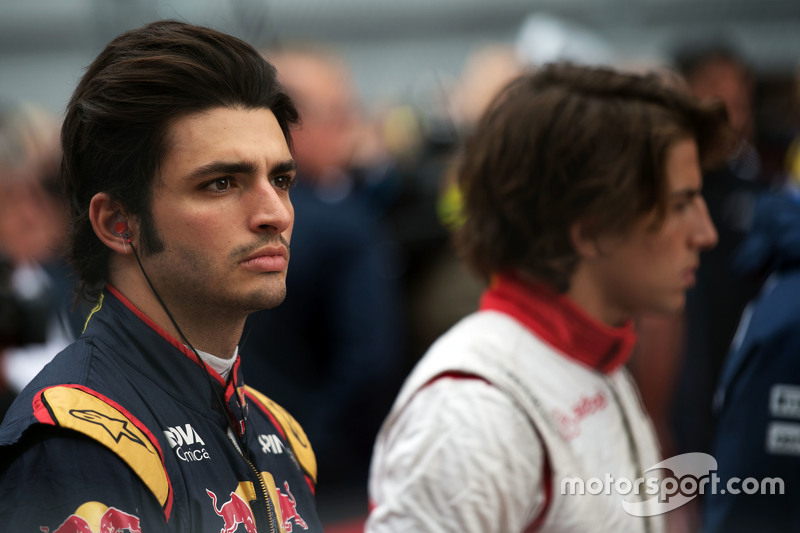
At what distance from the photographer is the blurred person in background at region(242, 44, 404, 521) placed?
2312mm

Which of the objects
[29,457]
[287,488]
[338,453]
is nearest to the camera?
[29,457]

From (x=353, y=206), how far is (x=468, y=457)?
1.38 meters

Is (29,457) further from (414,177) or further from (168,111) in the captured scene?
(414,177)

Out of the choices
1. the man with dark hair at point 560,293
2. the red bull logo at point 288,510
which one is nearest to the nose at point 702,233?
the man with dark hair at point 560,293

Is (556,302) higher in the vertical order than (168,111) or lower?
lower

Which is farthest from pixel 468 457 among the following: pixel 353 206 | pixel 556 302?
pixel 353 206

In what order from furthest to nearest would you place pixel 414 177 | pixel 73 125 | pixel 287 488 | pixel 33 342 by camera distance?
pixel 414 177
pixel 33 342
pixel 287 488
pixel 73 125

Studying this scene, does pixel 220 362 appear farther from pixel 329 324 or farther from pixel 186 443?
pixel 329 324

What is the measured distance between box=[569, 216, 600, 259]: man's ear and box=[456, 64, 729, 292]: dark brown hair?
0.04ft

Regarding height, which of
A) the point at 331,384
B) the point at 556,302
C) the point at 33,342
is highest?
the point at 33,342

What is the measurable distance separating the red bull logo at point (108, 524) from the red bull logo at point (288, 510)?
9.7 inches

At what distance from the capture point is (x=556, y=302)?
2.16m

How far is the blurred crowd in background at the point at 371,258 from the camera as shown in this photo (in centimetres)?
198

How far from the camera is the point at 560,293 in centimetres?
218
